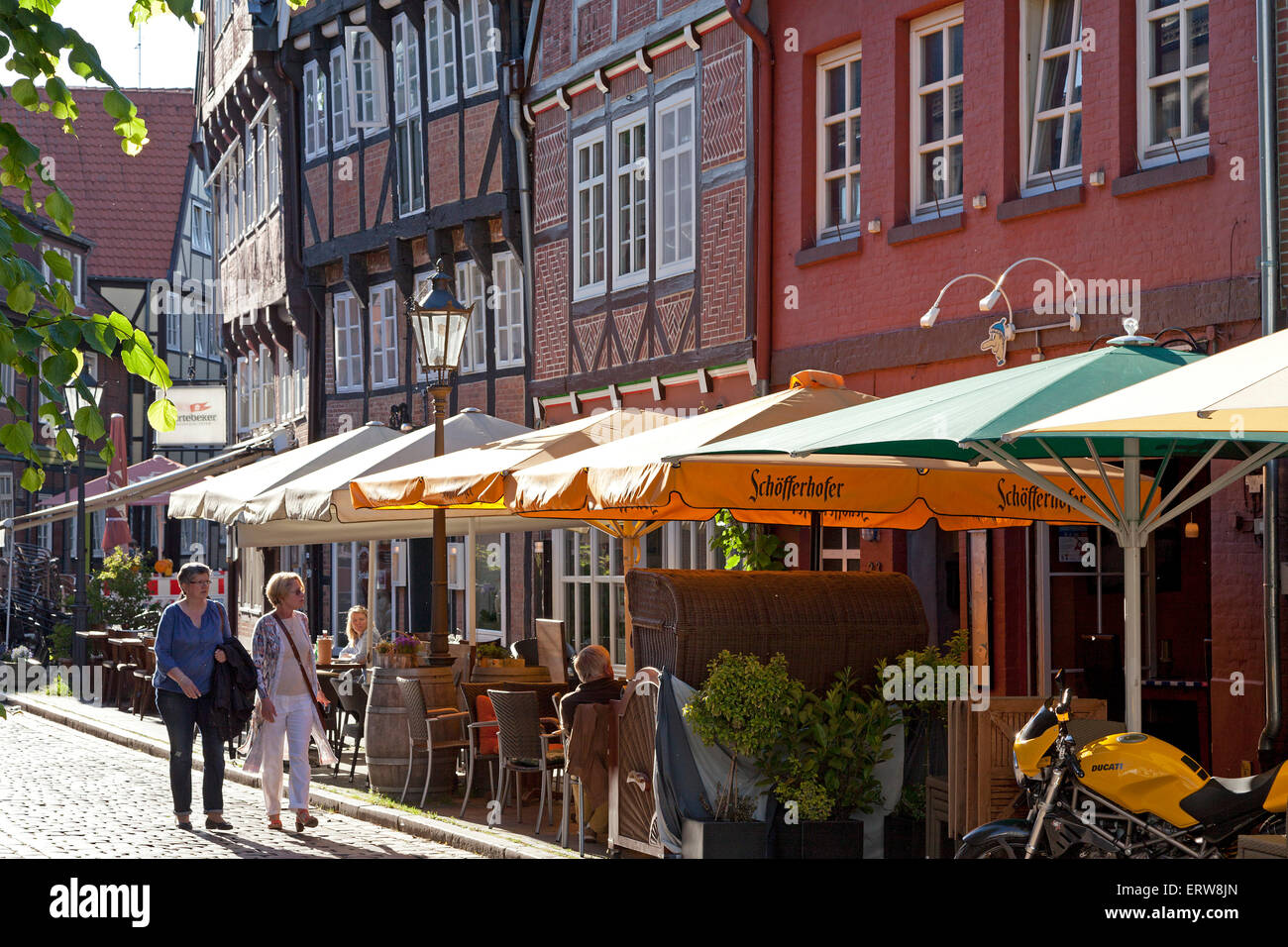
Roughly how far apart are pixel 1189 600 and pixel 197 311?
37768 mm

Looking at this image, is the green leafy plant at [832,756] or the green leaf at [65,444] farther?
the green leafy plant at [832,756]

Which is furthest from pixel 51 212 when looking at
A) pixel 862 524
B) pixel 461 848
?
pixel 862 524

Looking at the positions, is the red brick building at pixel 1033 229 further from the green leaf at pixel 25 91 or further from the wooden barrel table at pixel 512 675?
the green leaf at pixel 25 91

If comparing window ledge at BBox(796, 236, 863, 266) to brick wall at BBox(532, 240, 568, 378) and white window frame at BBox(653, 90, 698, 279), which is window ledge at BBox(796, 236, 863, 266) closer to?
white window frame at BBox(653, 90, 698, 279)

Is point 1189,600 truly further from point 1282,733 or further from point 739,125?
point 739,125

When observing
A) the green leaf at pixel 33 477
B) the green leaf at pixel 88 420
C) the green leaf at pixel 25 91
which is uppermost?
the green leaf at pixel 25 91

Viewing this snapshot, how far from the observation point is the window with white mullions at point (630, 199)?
1869cm

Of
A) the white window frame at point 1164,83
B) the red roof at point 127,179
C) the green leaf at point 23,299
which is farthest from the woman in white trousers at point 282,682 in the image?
the red roof at point 127,179

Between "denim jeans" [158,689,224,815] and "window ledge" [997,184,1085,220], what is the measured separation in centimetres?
640

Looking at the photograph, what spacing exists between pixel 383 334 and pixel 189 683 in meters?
14.9

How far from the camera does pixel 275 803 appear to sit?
11758 millimetres

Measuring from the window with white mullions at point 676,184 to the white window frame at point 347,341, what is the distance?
31.6 feet

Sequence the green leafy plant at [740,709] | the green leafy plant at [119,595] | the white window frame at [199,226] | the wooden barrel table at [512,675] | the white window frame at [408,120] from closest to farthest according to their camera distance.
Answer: the green leafy plant at [740,709]
the wooden barrel table at [512,675]
the white window frame at [408,120]
the green leafy plant at [119,595]
the white window frame at [199,226]

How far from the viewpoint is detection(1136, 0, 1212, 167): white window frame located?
37.8 ft
